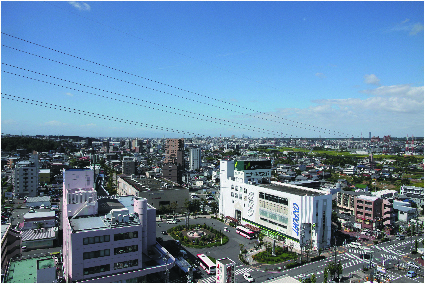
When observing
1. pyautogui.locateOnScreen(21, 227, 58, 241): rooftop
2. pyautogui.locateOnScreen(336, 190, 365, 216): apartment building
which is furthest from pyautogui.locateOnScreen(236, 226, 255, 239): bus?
pyautogui.locateOnScreen(21, 227, 58, 241): rooftop

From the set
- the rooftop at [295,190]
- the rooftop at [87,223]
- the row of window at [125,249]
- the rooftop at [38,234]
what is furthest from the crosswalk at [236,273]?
the rooftop at [38,234]

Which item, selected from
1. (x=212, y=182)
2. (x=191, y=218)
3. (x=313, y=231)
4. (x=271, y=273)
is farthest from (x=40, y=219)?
(x=212, y=182)

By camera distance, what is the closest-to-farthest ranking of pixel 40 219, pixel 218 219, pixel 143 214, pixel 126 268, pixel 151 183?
pixel 126 268 → pixel 143 214 → pixel 40 219 → pixel 218 219 → pixel 151 183

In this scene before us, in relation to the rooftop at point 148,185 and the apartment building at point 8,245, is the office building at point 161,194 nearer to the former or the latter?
the rooftop at point 148,185

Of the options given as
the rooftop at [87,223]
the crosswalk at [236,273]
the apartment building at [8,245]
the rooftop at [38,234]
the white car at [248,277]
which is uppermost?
the rooftop at [87,223]

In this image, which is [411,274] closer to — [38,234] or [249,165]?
[249,165]

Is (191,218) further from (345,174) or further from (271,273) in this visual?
(345,174)

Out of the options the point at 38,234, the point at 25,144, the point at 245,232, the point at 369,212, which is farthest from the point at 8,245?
the point at 25,144
